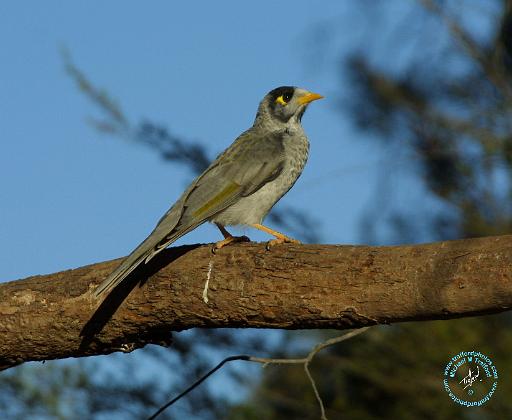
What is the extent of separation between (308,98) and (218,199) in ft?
5.48

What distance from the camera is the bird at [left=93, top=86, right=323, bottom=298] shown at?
6270 millimetres

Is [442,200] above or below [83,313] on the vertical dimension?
above

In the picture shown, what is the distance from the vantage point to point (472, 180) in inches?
393

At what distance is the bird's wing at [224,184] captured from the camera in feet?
20.1

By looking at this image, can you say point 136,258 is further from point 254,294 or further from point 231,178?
point 231,178

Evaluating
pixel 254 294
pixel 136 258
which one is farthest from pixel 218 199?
pixel 254 294

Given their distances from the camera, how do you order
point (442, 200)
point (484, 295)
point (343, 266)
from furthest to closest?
point (442, 200)
point (343, 266)
point (484, 295)

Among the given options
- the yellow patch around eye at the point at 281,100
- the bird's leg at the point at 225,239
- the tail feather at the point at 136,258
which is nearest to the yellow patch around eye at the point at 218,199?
the bird's leg at the point at 225,239

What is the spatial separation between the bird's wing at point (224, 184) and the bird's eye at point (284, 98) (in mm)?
473

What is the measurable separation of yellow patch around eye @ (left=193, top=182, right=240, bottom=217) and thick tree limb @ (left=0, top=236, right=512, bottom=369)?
52 centimetres

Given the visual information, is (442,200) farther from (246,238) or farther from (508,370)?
(246,238)

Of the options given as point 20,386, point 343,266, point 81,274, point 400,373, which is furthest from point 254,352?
point 343,266

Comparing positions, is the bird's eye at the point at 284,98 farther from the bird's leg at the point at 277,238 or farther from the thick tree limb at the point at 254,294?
the thick tree limb at the point at 254,294

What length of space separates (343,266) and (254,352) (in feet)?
15.3
